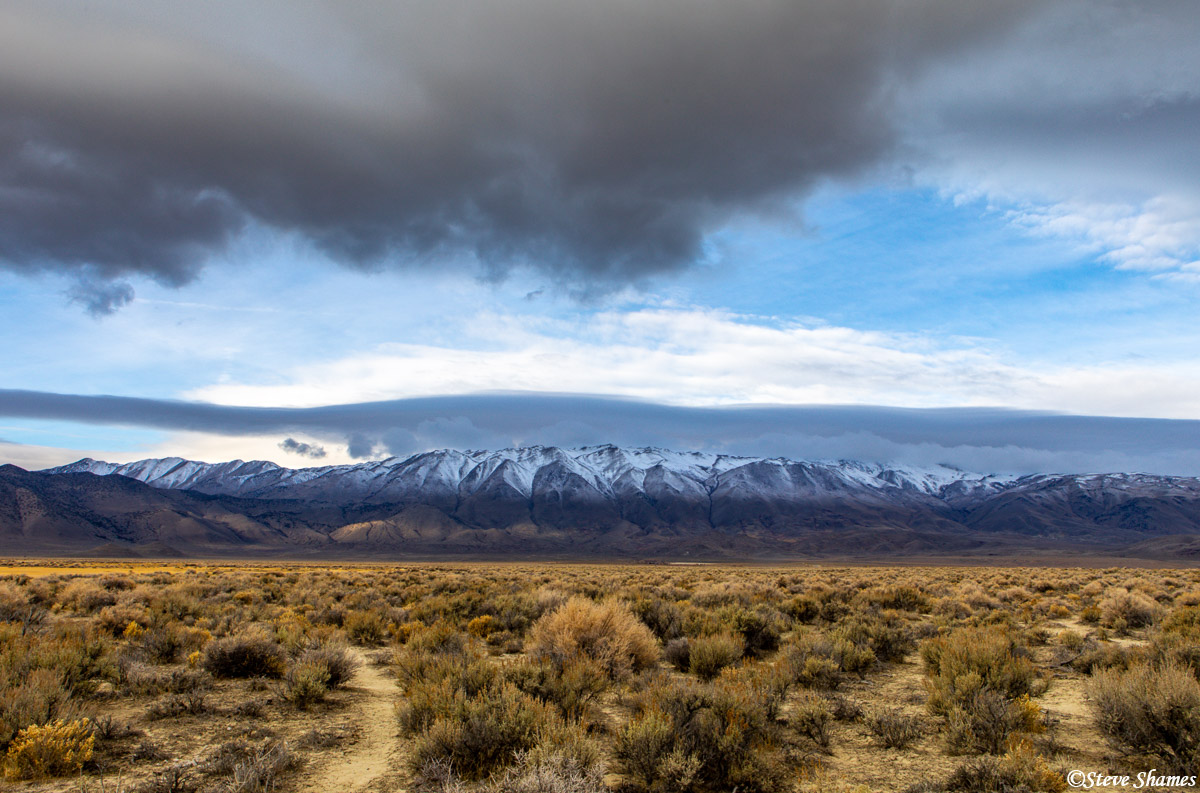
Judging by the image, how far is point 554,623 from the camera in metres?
11.7

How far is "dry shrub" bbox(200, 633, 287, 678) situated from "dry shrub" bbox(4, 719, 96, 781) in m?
4.06

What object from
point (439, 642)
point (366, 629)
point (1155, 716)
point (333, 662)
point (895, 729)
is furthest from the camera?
point (366, 629)

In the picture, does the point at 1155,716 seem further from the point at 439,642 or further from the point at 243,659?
the point at 243,659

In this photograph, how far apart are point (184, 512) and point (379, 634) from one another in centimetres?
21367

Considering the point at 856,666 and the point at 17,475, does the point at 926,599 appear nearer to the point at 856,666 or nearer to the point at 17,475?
the point at 856,666

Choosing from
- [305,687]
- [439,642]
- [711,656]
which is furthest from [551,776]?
[439,642]

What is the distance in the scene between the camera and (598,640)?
1125cm

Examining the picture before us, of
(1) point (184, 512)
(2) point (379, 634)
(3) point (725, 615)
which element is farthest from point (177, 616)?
(1) point (184, 512)

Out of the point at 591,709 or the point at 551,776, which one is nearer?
the point at 551,776

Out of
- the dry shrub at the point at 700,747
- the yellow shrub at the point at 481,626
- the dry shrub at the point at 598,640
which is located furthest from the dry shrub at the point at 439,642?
the dry shrub at the point at 700,747

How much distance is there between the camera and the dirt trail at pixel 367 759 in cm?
736

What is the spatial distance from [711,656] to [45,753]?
987 centimetres

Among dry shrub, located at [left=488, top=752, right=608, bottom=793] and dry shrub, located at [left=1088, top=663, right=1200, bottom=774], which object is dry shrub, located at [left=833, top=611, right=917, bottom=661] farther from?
dry shrub, located at [left=488, top=752, right=608, bottom=793]

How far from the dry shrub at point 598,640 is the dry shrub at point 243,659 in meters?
5.00
